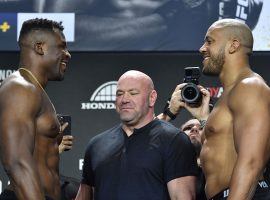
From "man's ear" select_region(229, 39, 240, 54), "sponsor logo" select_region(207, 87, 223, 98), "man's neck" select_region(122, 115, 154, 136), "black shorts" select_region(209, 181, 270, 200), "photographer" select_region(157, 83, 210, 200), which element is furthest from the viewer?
"sponsor logo" select_region(207, 87, 223, 98)

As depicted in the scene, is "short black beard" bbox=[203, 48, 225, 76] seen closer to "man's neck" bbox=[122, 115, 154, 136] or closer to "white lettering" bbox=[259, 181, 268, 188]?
"man's neck" bbox=[122, 115, 154, 136]

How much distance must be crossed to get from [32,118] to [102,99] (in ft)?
5.51

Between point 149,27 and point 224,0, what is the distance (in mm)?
438

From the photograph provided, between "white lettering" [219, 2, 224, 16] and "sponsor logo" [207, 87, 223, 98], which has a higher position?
"white lettering" [219, 2, 224, 16]

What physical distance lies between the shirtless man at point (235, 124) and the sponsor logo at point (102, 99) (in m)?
1.46

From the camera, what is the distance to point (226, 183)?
3324 millimetres

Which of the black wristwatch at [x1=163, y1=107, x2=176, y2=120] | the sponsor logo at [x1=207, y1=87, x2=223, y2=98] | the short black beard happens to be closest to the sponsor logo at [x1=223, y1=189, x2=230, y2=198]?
the short black beard

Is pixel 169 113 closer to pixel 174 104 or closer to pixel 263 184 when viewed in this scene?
pixel 174 104

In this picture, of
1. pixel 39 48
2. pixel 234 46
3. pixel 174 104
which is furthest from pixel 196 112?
pixel 39 48

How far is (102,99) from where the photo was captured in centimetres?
495

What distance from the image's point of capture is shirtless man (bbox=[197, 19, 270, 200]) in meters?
3.20

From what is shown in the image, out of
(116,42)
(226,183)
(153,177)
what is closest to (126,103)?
(153,177)

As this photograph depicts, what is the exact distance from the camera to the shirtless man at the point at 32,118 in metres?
3.22

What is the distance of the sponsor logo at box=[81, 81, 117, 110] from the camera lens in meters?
1.03
